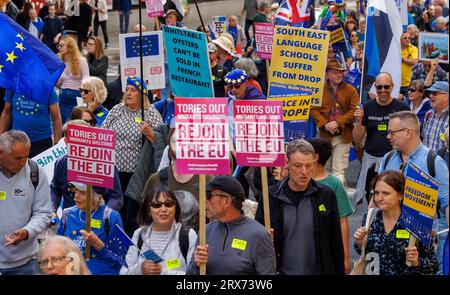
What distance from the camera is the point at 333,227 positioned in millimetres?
7895

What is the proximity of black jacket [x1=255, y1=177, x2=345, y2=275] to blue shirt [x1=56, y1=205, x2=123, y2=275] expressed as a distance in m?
1.20

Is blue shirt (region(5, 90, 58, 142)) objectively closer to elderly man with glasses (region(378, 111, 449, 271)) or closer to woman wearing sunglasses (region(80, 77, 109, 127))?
woman wearing sunglasses (region(80, 77, 109, 127))

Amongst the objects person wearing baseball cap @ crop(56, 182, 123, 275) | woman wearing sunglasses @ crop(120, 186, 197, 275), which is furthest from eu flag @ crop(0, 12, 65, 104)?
woman wearing sunglasses @ crop(120, 186, 197, 275)

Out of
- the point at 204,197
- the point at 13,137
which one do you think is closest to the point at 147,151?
the point at 13,137

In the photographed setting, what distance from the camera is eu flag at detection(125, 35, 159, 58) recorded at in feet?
43.8

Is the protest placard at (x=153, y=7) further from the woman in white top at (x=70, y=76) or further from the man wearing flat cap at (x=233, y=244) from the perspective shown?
the man wearing flat cap at (x=233, y=244)

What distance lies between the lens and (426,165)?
861 cm

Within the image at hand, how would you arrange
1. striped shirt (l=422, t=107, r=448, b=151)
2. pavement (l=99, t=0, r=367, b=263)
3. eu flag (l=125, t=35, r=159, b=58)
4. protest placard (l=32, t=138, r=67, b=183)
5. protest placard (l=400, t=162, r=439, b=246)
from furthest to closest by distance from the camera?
pavement (l=99, t=0, r=367, b=263), eu flag (l=125, t=35, r=159, b=58), striped shirt (l=422, t=107, r=448, b=151), protest placard (l=32, t=138, r=67, b=183), protest placard (l=400, t=162, r=439, b=246)

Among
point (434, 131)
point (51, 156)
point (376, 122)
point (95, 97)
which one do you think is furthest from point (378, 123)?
point (51, 156)

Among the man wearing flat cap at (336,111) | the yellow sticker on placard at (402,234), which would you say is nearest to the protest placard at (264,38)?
the man wearing flat cap at (336,111)

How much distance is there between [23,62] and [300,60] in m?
2.47

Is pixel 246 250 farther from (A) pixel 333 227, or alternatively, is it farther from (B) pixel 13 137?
(B) pixel 13 137

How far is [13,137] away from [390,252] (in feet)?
8.89
